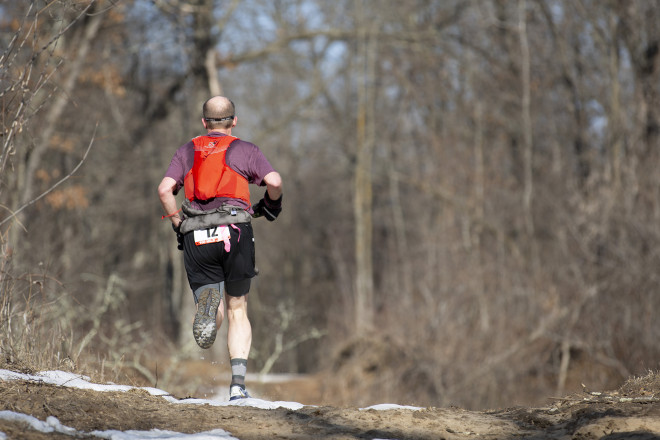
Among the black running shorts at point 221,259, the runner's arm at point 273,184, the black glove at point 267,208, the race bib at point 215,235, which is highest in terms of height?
the runner's arm at point 273,184

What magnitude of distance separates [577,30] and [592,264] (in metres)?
7.18

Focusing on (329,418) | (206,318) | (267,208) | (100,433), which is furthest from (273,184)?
(100,433)

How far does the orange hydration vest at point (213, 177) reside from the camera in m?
5.48

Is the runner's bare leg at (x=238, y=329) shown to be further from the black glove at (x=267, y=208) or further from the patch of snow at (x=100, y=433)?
the patch of snow at (x=100, y=433)

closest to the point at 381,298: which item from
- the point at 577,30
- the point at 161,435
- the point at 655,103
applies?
the point at 655,103

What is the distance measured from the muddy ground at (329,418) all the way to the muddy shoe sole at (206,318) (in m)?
0.41

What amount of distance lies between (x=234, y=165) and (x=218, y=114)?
371 mm

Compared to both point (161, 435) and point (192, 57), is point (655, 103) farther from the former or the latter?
point (161, 435)

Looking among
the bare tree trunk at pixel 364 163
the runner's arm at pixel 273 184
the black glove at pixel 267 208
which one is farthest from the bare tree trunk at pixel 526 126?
the runner's arm at pixel 273 184

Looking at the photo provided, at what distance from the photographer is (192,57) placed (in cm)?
2064

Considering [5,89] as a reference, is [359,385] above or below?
below

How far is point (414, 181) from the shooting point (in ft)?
75.9

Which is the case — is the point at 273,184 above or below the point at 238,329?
above

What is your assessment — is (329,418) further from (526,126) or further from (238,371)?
(526,126)
